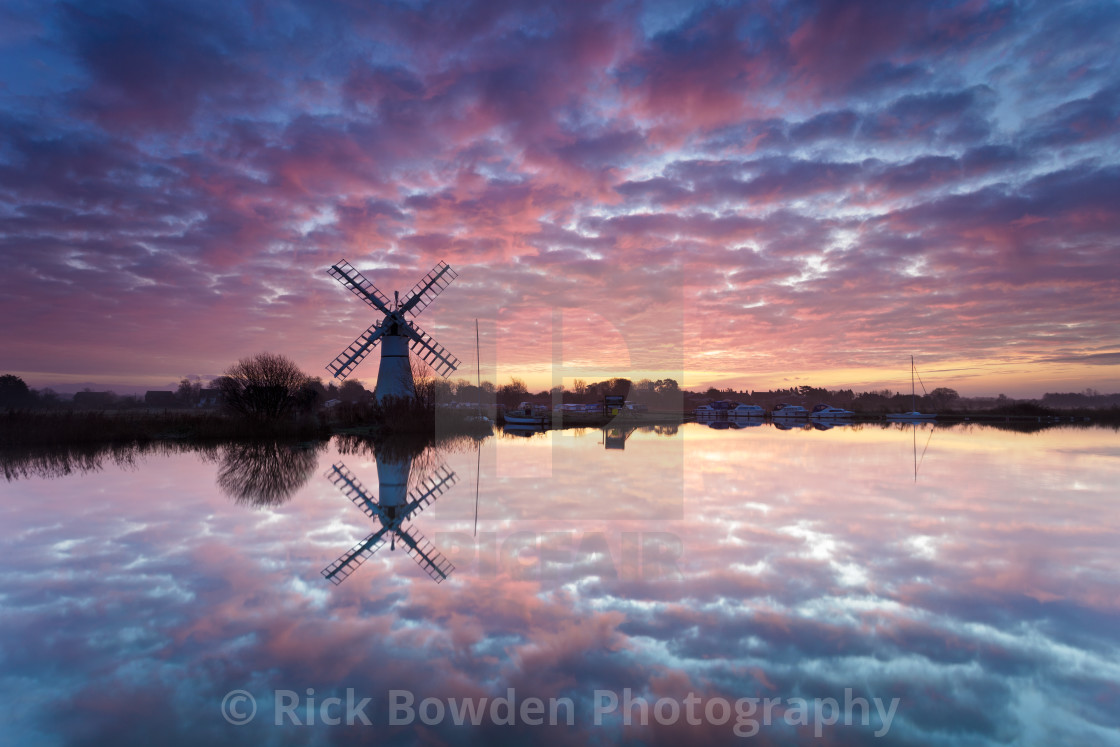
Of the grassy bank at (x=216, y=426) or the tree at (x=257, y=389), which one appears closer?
the grassy bank at (x=216, y=426)

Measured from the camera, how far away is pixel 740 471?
18.9 meters

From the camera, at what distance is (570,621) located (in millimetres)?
6105

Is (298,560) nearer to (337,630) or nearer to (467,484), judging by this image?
(337,630)

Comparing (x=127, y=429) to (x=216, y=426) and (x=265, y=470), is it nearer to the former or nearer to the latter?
(x=216, y=426)

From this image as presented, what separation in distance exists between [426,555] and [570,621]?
11.4 feet

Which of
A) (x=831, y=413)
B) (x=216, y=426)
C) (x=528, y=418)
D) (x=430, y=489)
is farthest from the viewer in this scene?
(x=831, y=413)

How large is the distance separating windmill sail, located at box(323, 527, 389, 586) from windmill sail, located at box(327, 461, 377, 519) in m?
1.82

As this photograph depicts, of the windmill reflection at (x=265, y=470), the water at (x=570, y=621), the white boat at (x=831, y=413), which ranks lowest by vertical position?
the water at (x=570, y=621)

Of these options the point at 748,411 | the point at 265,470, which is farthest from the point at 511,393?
the point at 265,470

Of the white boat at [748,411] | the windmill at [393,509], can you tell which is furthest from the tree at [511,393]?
the windmill at [393,509]

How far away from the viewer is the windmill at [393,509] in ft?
26.8

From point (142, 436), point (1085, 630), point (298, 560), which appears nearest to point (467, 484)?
point (298, 560)

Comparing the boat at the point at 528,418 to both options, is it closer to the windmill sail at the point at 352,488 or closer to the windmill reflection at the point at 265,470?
the windmill reflection at the point at 265,470

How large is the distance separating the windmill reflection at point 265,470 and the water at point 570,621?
3.44 ft
